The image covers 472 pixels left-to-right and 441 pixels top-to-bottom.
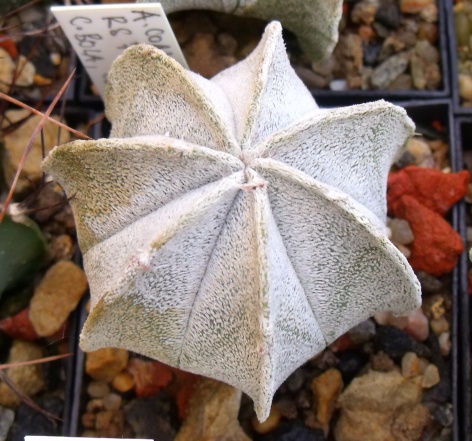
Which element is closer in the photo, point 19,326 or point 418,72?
point 19,326

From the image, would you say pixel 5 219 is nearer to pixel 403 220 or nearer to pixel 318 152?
Result: pixel 318 152

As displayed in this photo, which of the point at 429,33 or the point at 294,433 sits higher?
the point at 429,33

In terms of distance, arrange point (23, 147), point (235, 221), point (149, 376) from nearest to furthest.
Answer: point (235, 221) → point (149, 376) → point (23, 147)

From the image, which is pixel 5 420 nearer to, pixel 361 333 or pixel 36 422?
pixel 36 422

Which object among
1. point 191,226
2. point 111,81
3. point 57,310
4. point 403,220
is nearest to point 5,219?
point 57,310

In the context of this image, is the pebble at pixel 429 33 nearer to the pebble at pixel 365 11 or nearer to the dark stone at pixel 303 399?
the pebble at pixel 365 11

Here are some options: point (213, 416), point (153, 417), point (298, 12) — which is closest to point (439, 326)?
point (213, 416)

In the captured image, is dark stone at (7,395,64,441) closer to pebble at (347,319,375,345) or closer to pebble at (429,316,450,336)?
pebble at (347,319,375,345)
